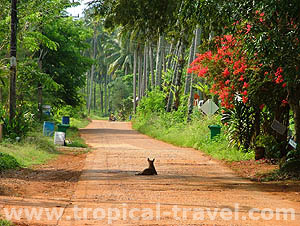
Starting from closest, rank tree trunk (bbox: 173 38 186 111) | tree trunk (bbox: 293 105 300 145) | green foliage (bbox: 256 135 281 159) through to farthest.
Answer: tree trunk (bbox: 293 105 300 145)
green foliage (bbox: 256 135 281 159)
tree trunk (bbox: 173 38 186 111)

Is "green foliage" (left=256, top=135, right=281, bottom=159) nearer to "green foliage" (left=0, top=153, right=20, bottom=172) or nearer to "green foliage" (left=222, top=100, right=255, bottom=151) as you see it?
"green foliage" (left=222, top=100, right=255, bottom=151)

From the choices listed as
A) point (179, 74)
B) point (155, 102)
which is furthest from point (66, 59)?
point (155, 102)

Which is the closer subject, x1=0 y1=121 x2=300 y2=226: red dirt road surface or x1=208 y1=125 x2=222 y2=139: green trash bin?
x1=0 y1=121 x2=300 y2=226: red dirt road surface

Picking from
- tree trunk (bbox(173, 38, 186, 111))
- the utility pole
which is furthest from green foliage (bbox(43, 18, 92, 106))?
the utility pole

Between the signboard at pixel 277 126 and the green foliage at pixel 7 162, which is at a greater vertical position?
the signboard at pixel 277 126

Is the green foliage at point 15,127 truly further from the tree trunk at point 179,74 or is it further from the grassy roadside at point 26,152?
the tree trunk at point 179,74

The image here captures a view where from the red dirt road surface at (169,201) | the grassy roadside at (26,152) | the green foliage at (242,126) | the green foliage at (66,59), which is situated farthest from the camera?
the green foliage at (66,59)

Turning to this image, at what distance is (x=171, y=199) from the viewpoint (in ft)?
33.0

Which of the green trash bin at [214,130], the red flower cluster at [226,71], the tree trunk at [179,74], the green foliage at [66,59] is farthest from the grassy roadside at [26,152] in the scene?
the green foliage at [66,59]

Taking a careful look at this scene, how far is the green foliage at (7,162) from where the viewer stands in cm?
1446

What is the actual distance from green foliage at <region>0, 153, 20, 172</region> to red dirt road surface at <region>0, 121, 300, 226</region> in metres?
1.80

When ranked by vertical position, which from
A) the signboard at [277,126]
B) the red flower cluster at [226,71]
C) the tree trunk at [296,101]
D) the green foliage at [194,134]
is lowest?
the green foliage at [194,134]

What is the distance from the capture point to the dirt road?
8.20 m

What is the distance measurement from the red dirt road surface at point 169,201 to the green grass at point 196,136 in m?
2.63
